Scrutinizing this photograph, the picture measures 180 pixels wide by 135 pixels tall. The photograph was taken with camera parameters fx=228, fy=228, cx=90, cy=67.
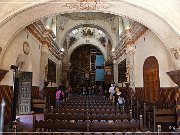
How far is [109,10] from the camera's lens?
28.3ft

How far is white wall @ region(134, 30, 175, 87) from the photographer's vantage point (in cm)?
949

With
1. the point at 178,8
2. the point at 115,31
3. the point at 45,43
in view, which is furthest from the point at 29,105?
the point at 115,31

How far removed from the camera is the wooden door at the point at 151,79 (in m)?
10.5

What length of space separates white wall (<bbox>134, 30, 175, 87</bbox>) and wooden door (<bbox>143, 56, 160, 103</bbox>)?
32cm

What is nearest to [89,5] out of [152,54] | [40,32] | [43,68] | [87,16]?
[152,54]

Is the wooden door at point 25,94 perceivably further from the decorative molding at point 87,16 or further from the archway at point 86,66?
the archway at point 86,66

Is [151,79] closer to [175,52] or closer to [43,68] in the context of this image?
[175,52]

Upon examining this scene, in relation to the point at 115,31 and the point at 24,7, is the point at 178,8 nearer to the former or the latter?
the point at 24,7

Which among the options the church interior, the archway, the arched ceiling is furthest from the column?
the archway

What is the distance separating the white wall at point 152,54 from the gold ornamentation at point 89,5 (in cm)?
331

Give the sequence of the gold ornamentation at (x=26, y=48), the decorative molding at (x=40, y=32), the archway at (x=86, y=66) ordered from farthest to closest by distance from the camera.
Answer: the archway at (x=86, y=66) < the decorative molding at (x=40, y=32) < the gold ornamentation at (x=26, y=48)

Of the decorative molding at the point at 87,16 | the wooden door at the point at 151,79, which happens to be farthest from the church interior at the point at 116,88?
the decorative molding at the point at 87,16

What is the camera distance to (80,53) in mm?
31391

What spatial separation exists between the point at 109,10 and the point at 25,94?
648cm
